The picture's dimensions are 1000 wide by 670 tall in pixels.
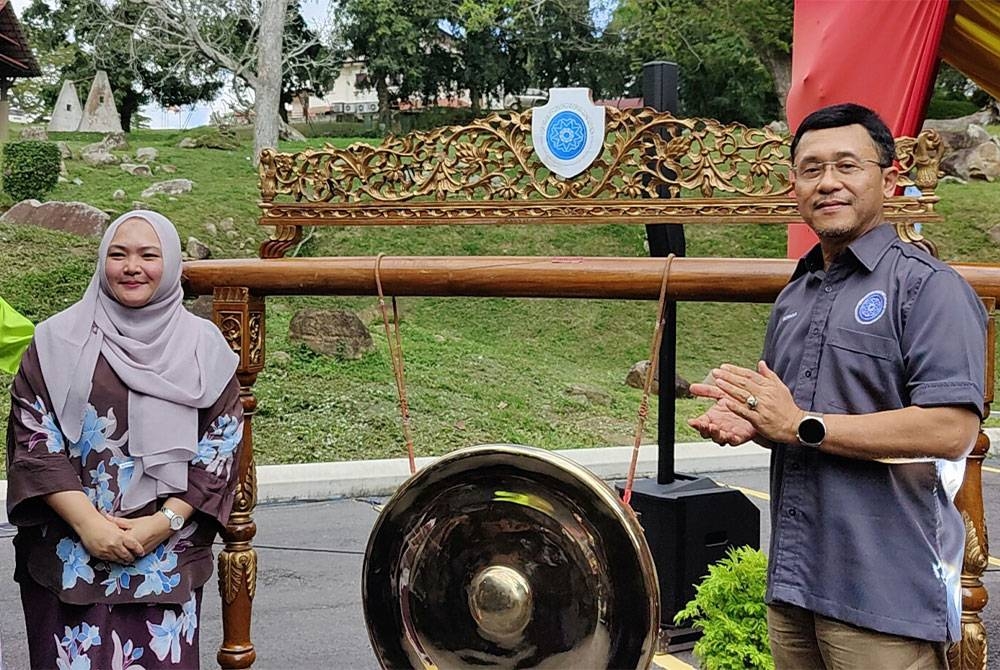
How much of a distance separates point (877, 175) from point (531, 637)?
1.38 m

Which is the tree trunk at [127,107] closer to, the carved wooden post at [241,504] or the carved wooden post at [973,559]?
the carved wooden post at [241,504]

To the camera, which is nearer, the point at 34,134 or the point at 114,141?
Answer: the point at 114,141

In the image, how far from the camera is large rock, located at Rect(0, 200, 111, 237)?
1414cm

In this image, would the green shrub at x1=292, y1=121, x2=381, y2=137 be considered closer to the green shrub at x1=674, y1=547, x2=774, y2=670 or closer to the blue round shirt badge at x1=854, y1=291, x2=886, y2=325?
the green shrub at x1=674, y1=547, x2=774, y2=670

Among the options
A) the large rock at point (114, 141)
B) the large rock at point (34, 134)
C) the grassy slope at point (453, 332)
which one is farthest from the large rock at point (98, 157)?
the large rock at point (34, 134)

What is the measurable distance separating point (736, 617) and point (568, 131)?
64.6 inches

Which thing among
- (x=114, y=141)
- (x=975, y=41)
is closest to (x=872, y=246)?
(x=975, y=41)

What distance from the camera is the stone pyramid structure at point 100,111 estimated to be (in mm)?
21875

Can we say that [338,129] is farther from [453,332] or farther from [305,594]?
[305,594]

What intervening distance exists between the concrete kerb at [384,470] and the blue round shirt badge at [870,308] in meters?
5.20

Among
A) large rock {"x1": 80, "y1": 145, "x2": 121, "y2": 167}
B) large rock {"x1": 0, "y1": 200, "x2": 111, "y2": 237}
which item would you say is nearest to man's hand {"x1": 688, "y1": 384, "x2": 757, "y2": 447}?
large rock {"x1": 0, "y1": 200, "x2": 111, "y2": 237}

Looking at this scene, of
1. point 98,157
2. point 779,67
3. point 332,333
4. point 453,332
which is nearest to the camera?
point 332,333

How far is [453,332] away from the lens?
13898 millimetres

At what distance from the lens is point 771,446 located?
2.38 metres
